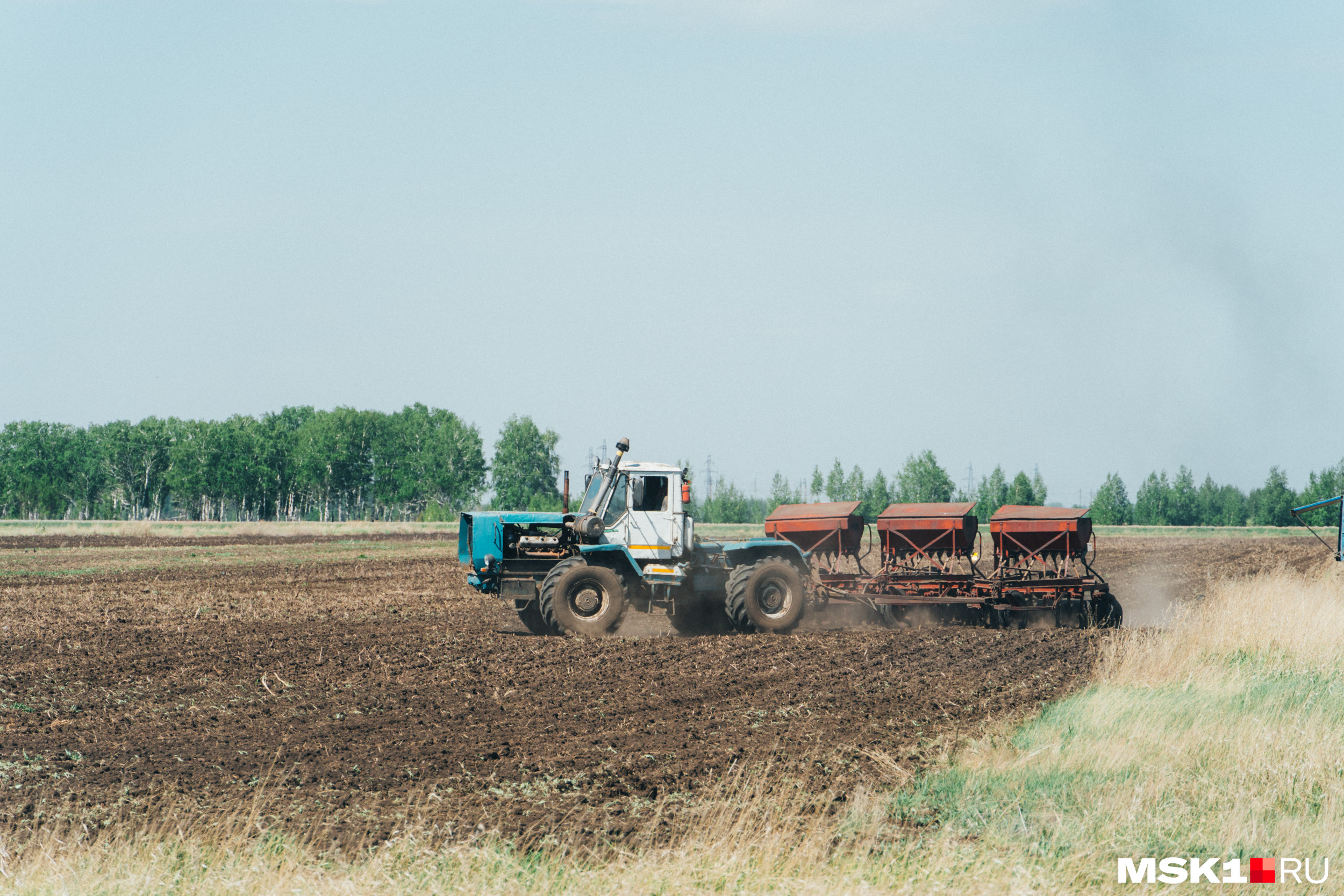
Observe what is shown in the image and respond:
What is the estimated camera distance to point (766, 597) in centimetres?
1736

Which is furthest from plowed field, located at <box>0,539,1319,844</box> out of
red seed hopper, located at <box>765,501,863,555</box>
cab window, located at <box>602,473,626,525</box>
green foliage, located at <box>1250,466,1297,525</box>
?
green foliage, located at <box>1250,466,1297,525</box>

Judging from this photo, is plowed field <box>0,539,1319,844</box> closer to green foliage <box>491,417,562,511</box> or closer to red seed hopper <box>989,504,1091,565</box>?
red seed hopper <box>989,504,1091,565</box>

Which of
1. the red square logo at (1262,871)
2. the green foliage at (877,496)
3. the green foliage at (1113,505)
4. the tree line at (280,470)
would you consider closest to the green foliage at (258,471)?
the tree line at (280,470)

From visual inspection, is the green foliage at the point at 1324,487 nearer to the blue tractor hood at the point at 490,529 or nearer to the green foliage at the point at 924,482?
the green foliage at the point at 924,482

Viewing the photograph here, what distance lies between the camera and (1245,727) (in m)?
9.59

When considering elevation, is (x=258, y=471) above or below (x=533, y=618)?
above

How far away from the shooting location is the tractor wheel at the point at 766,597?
17.0m

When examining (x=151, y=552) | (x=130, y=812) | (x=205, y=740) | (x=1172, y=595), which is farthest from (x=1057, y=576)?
(x=151, y=552)

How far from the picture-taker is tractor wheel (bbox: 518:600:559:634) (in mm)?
17141

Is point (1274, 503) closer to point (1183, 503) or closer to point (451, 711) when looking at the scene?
point (1183, 503)

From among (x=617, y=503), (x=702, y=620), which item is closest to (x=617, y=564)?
(x=617, y=503)

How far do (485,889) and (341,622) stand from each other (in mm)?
14281

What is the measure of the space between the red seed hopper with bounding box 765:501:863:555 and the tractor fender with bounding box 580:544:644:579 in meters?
3.43

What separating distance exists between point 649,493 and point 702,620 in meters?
2.68
